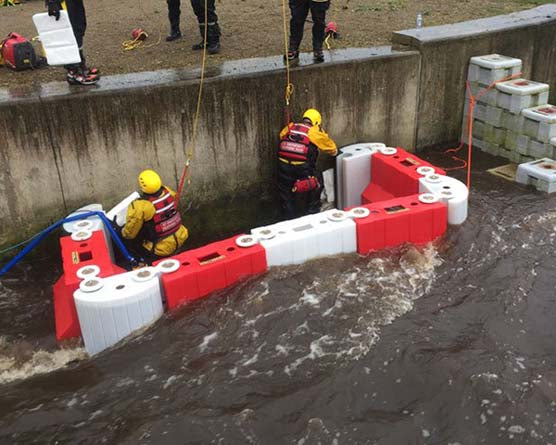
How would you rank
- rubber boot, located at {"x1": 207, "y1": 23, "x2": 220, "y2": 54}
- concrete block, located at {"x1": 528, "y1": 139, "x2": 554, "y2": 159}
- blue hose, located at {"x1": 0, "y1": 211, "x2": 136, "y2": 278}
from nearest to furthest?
blue hose, located at {"x1": 0, "y1": 211, "x2": 136, "y2": 278} < concrete block, located at {"x1": 528, "y1": 139, "x2": 554, "y2": 159} < rubber boot, located at {"x1": 207, "y1": 23, "x2": 220, "y2": 54}

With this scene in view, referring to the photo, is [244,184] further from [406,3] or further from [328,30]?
[406,3]

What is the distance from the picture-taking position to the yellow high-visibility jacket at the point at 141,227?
5.93 m

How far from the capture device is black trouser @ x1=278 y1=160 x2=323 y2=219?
285 inches

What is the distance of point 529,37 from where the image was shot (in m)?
9.20

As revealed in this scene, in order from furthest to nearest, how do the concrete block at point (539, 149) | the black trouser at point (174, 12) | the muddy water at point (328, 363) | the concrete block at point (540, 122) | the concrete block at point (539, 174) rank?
the black trouser at point (174, 12)
the concrete block at point (539, 149)
the concrete block at point (540, 122)
the concrete block at point (539, 174)
the muddy water at point (328, 363)

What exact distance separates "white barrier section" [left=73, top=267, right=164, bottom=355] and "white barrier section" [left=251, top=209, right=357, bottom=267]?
1.17 m

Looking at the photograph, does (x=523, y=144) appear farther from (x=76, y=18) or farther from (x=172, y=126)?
(x=76, y=18)

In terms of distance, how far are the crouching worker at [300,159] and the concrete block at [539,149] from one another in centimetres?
287

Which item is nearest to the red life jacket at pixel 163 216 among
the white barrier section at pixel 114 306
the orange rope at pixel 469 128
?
the white barrier section at pixel 114 306

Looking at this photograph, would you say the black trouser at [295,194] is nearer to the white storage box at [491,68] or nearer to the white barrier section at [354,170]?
the white barrier section at [354,170]

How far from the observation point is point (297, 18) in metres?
7.40

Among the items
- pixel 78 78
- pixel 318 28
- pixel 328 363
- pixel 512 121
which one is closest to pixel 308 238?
pixel 328 363

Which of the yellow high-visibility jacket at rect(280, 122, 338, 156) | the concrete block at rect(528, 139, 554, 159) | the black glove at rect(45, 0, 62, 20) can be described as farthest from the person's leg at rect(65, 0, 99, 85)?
the concrete block at rect(528, 139, 554, 159)

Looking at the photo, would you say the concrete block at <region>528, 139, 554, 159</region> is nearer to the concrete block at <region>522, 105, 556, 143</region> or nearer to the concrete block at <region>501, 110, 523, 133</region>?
the concrete block at <region>522, 105, 556, 143</region>
